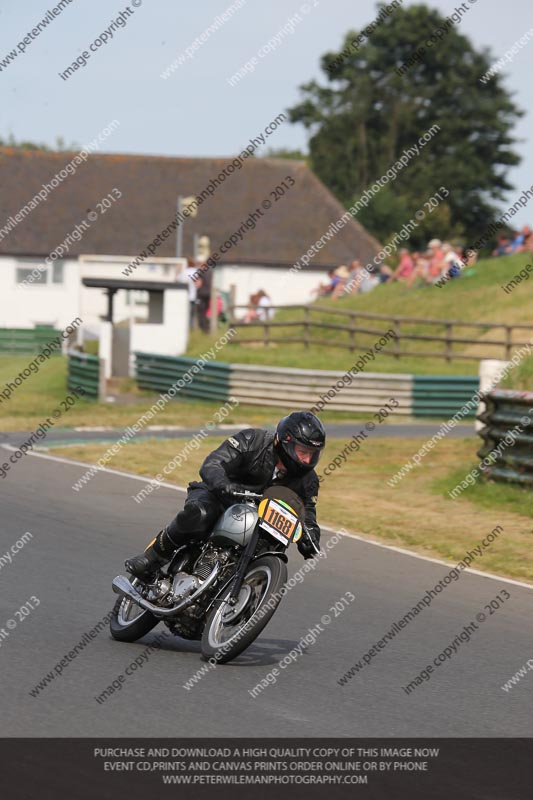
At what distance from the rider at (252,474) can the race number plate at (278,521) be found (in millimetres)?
237

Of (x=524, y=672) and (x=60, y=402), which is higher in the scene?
(x=524, y=672)

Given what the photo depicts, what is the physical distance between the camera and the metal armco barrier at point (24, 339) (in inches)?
1917

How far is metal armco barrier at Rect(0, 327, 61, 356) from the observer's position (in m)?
48.7

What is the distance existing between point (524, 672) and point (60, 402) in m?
20.2

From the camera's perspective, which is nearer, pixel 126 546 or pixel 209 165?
pixel 126 546

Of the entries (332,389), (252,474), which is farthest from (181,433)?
(252,474)

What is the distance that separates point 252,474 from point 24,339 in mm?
42423

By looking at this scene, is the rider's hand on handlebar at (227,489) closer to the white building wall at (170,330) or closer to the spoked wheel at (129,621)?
the spoked wheel at (129,621)

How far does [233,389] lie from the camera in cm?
2572

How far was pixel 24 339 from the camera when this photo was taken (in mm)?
49156

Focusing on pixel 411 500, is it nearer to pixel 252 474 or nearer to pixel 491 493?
pixel 491 493

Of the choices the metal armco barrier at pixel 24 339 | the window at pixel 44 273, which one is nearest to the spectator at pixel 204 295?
the metal armco barrier at pixel 24 339
